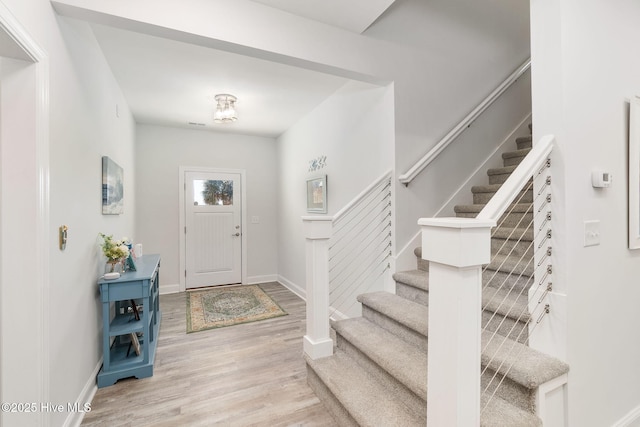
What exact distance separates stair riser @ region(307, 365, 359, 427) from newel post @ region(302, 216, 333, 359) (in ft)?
0.53

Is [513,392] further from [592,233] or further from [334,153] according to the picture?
[334,153]

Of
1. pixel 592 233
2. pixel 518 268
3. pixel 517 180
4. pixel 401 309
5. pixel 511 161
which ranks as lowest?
pixel 401 309

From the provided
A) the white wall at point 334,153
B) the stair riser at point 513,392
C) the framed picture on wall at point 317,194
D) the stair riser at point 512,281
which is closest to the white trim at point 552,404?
the stair riser at point 513,392

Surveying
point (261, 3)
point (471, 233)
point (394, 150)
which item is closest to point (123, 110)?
point (261, 3)

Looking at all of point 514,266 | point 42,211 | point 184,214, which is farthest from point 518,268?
point 184,214

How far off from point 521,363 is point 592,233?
2.43ft

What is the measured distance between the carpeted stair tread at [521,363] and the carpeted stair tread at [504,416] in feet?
0.42

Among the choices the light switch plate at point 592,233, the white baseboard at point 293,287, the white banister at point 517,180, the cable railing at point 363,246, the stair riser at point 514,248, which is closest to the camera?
the white banister at point 517,180

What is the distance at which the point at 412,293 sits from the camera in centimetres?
226

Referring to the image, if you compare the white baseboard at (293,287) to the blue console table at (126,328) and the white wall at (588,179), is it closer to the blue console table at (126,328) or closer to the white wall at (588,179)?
the blue console table at (126,328)

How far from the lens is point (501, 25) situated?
288 centimetres

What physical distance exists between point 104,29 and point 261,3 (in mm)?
1242

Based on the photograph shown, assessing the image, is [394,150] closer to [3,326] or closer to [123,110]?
[3,326]

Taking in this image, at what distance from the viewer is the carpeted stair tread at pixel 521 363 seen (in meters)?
1.27
